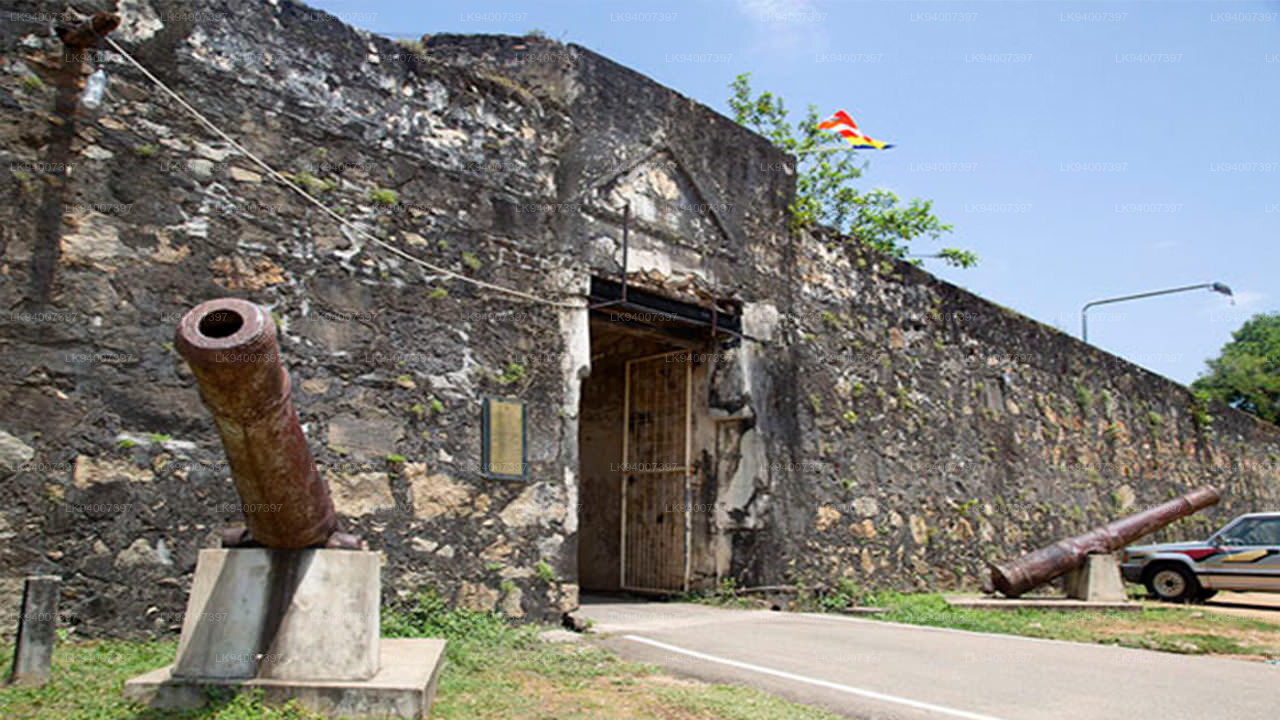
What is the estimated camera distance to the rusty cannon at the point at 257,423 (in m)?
3.46

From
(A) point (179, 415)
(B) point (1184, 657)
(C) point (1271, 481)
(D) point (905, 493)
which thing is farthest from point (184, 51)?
(C) point (1271, 481)

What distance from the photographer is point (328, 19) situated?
21.6ft

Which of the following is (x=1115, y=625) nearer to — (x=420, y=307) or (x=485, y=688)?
(x=485, y=688)

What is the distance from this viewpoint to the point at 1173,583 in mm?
12695

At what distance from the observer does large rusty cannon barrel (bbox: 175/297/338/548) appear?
345 centimetres

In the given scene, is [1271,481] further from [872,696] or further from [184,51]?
[184,51]

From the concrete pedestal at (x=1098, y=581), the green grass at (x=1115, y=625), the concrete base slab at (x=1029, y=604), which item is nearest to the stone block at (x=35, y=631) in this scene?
the green grass at (x=1115, y=625)

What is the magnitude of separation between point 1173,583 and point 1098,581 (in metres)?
3.10

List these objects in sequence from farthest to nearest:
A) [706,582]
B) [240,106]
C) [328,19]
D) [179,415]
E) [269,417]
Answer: [706,582] → [328,19] → [240,106] → [179,415] → [269,417]

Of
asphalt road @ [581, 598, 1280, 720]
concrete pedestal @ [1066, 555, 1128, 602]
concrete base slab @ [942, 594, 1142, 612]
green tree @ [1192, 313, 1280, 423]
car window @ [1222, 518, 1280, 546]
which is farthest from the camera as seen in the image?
green tree @ [1192, 313, 1280, 423]

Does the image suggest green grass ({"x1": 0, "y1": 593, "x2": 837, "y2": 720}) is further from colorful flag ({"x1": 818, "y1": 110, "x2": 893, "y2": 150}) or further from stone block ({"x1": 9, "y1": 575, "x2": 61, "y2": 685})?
colorful flag ({"x1": 818, "y1": 110, "x2": 893, "y2": 150})

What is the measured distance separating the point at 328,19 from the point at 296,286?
184 cm

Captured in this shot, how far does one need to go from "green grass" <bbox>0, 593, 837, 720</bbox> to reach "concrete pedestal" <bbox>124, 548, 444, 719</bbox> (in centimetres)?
11

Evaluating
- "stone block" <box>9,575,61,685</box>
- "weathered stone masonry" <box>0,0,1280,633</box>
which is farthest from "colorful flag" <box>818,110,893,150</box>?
"stone block" <box>9,575,61,685</box>
